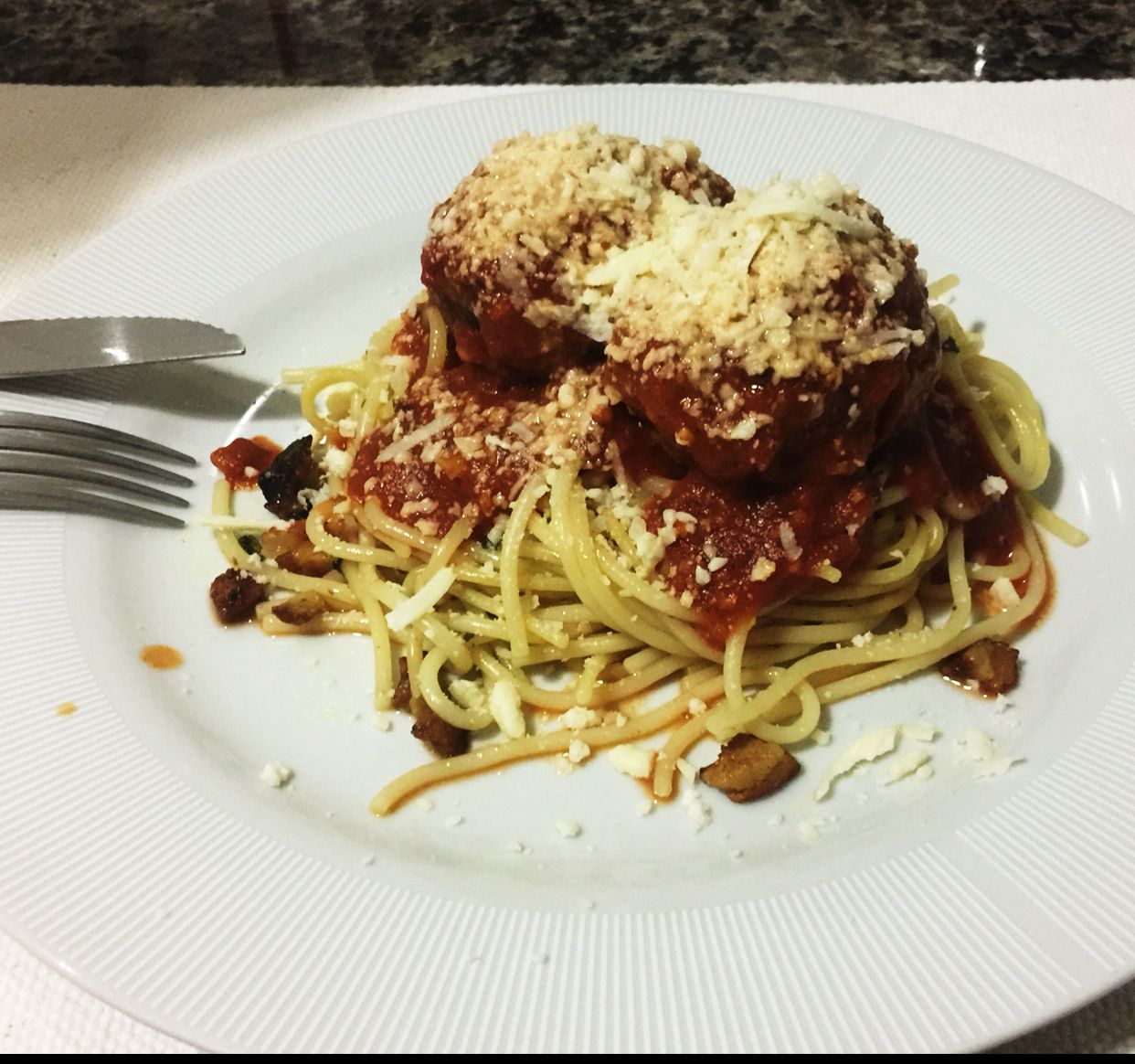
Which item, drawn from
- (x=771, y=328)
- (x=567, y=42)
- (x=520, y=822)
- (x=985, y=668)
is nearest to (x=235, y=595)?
(x=520, y=822)

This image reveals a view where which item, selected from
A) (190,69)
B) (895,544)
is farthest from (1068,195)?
→ (190,69)

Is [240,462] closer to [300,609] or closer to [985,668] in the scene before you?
[300,609]

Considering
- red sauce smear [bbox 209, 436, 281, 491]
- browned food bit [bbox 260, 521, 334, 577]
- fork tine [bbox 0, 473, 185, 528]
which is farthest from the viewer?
red sauce smear [bbox 209, 436, 281, 491]

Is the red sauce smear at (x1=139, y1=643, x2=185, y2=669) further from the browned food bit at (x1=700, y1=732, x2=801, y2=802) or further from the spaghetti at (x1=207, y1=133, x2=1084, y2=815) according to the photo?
the browned food bit at (x1=700, y1=732, x2=801, y2=802)

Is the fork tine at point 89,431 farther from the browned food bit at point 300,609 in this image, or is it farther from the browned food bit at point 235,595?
the browned food bit at point 300,609

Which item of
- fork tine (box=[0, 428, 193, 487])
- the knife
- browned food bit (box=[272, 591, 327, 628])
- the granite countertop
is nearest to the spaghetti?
browned food bit (box=[272, 591, 327, 628])
